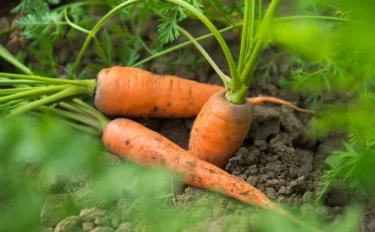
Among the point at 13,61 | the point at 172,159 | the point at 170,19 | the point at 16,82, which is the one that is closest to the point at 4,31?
the point at 13,61

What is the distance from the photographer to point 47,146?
107cm

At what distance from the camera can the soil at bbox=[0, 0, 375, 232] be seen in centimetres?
145

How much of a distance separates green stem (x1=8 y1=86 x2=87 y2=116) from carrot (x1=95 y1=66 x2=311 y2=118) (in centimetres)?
6

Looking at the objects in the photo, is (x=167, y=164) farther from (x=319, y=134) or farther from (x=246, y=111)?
(x=319, y=134)

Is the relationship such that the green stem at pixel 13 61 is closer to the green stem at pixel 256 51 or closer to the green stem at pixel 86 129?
the green stem at pixel 86 129

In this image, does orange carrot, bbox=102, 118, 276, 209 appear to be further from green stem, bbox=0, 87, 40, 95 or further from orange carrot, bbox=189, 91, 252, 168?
green stem, bbox=0, 87, 40, 95

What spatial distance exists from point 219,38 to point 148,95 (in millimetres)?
396

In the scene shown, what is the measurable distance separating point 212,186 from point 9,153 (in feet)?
2.17

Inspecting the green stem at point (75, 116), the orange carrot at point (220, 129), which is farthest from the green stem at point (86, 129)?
the orange carrot at point (220, 129)

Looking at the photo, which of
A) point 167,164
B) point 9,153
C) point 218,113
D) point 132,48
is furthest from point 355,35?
point 132,48

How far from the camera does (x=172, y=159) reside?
5.70ft

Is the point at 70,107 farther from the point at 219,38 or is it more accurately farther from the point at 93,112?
the point at 219,38

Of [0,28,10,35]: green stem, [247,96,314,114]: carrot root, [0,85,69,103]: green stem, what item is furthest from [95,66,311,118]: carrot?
[0,28,10,35]: green stem

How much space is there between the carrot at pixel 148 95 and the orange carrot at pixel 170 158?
0.19ft
